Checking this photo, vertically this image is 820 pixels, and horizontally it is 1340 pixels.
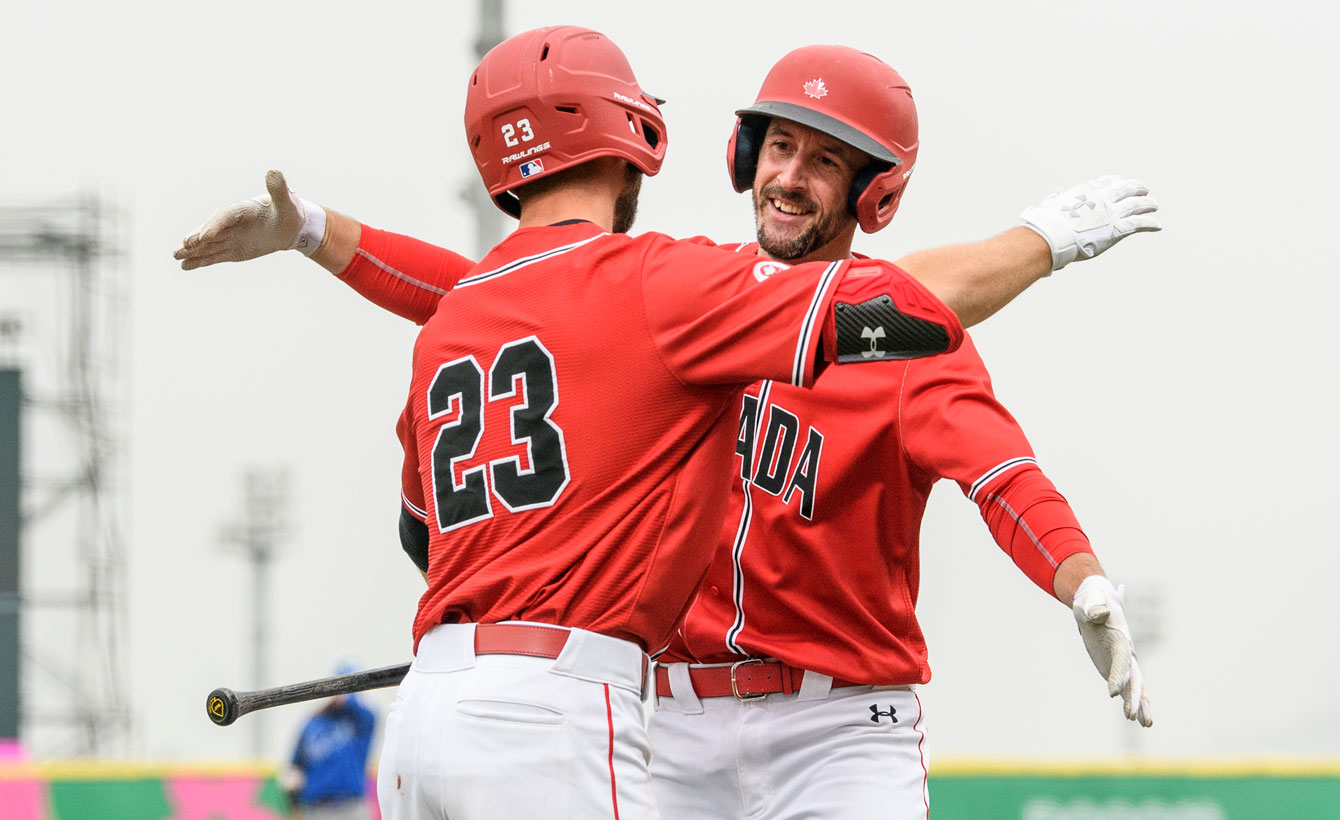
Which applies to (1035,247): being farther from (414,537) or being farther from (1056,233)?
(414,537)

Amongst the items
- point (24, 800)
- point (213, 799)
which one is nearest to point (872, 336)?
point (213, 799)

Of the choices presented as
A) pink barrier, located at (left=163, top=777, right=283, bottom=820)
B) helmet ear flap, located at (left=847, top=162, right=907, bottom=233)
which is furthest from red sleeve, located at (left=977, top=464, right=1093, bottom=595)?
pink barrier, located at (left=163, top=777, right=283, bottom=820)

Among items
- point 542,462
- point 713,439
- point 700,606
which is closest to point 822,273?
point 713,439

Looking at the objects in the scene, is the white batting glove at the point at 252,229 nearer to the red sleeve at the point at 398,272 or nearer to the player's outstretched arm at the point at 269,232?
the player's outstretched arm at the point at 269,232

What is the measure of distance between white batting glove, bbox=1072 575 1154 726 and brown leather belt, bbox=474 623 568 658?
1160 millimetres

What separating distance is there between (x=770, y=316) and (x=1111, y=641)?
1.12m

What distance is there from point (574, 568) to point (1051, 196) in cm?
140

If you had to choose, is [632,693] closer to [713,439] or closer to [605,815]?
[605,815]

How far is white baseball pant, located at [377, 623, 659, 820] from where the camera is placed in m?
2.80

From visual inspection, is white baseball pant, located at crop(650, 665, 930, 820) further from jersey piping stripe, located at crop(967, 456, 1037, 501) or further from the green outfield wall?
the green outfield wall

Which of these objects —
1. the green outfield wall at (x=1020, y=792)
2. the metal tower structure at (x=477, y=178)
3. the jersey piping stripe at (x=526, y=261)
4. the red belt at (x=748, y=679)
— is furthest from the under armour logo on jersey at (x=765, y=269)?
the green outfield wall at (x=1020, y=792)

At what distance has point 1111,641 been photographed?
11.0ft

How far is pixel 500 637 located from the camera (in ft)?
9.67

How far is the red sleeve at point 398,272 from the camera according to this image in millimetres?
4156
